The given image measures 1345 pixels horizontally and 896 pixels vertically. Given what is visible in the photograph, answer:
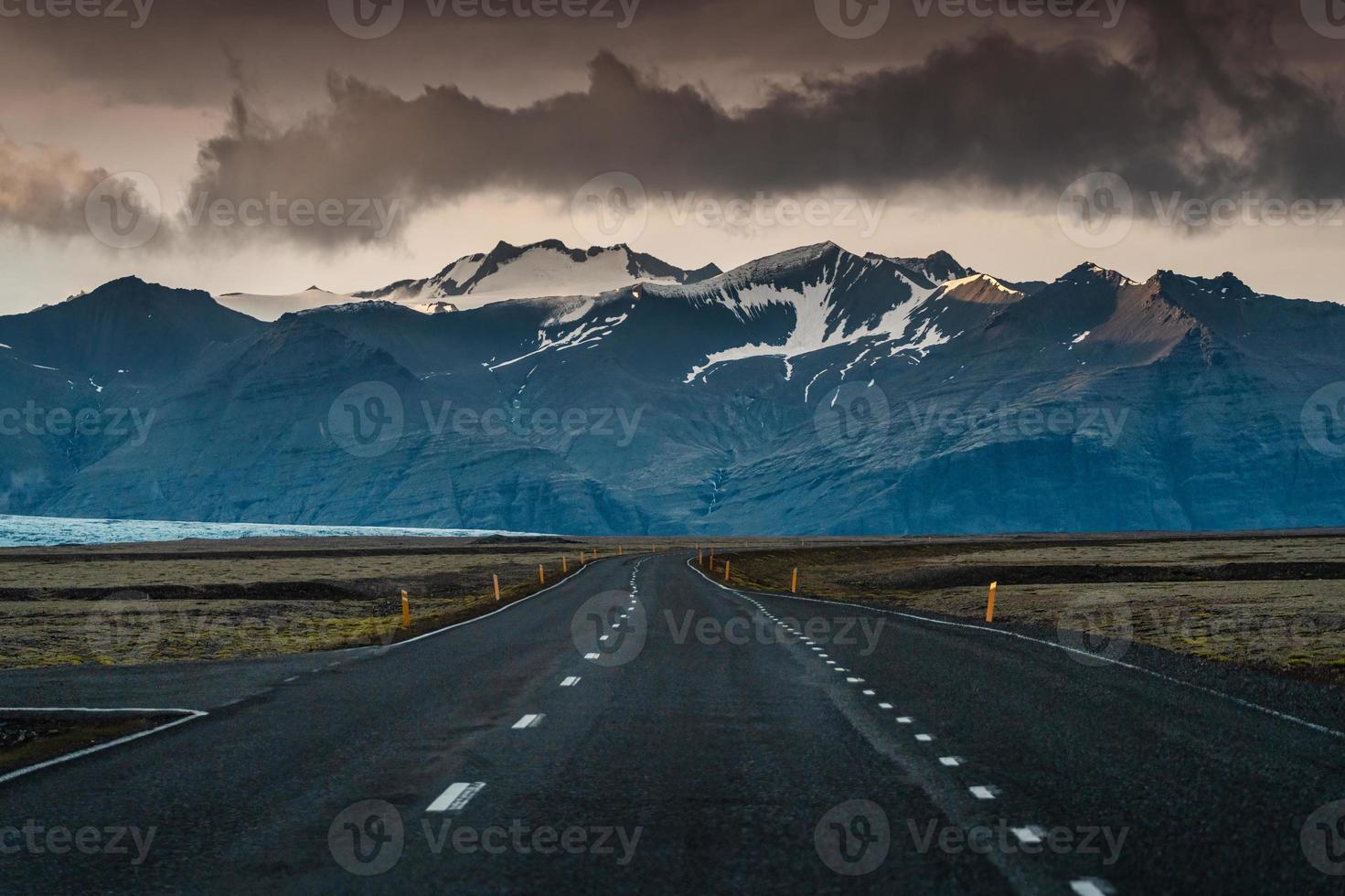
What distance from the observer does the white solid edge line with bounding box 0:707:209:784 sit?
11.9 metres

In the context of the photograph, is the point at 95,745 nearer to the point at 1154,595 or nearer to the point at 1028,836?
the point at 1028,836

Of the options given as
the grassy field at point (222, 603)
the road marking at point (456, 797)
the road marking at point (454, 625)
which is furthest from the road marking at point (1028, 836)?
the grassy field at point (222, 603)

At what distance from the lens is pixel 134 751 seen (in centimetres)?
1283

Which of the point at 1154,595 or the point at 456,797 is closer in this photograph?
the point at 456,797

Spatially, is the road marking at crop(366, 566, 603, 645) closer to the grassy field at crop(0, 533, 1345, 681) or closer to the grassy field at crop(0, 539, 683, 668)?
the grassy field at crop(0, 539, 683, 668)

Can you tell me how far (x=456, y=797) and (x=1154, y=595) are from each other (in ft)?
133

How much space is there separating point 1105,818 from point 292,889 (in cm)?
584

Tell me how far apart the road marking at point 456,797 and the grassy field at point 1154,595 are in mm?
15437

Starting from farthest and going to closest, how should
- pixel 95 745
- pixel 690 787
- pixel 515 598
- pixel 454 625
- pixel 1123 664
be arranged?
1. pixel 515 598
2. pixel 454 625
3. pixel 1123 664
4. pixel 95 745
5. pixel 690 787

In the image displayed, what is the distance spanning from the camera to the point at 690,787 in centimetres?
1062

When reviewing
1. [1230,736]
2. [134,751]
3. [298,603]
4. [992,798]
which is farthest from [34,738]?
[298,603]

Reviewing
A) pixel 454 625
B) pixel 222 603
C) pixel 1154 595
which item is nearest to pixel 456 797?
pixel 454 625

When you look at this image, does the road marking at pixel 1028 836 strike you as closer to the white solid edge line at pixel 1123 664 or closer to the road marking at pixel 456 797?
the road marking at pixel 456 797

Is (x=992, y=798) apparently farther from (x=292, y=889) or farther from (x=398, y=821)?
(x=292, y=889)
